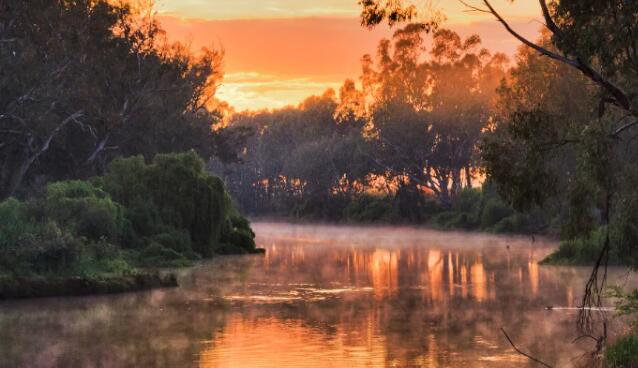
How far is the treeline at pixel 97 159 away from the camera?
36031 millimetres

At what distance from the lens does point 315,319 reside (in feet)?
93.3

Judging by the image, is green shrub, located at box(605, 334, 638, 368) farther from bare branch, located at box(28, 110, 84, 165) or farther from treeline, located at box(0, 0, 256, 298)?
bare branch, located at box(28, 110, 84, 165)

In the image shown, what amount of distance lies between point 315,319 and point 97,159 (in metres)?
38.3

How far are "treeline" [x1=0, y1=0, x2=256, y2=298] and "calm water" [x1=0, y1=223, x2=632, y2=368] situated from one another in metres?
2.54

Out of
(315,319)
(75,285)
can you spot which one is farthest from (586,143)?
(75,285)

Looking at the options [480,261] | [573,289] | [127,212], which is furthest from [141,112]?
[573,289]

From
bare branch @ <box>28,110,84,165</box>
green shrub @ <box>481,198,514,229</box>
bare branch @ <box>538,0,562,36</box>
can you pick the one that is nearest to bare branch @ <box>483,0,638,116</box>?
bare branch @ <box>538,0,562,36</box>

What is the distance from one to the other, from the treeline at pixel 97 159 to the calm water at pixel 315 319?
254 cm

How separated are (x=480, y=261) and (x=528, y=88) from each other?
24547mm

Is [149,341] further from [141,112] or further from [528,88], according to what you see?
[528,88]

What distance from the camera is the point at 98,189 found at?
48031mm

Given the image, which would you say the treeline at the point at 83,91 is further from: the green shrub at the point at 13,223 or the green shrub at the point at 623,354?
the green shrub at the point at 623,354

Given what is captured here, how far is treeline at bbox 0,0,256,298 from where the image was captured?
36.0 m

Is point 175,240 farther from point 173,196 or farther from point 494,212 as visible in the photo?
point 494,212
